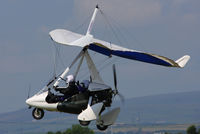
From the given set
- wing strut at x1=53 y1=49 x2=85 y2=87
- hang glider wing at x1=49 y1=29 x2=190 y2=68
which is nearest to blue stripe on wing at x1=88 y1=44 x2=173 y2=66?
hang glider wing at x1=49 y1=29 x2=190 y2=68

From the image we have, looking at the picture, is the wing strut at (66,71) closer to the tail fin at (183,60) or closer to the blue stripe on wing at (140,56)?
the blue stripe on wing at (140,56)

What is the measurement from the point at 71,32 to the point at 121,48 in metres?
4.00

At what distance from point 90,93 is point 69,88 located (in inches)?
48.4

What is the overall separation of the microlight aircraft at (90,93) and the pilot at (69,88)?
218 millimetres

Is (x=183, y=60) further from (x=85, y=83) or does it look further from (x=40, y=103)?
(x=40, y=103)

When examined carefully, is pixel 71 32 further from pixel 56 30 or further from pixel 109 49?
pixel 109 49

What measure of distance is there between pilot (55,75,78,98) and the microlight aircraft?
0.22 m

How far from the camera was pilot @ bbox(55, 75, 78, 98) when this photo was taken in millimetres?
38438

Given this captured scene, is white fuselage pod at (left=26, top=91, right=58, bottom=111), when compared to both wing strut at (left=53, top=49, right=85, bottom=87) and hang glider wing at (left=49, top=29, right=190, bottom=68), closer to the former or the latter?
wing strut at (left=53, top=49, right=85, bottom=87)

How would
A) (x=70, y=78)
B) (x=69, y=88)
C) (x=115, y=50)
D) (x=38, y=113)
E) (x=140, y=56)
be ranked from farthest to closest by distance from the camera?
(x=38, y=113)
(x=69, y=88)
(x=70, y=78)
(x=115, y=50)
(x=140, y=56)

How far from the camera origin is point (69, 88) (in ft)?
127

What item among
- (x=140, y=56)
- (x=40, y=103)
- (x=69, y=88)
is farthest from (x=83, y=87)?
(x=140, y=56)

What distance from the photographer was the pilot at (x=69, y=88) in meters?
38.4

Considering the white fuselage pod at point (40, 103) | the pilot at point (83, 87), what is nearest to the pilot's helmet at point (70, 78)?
the pilot at point (83, 87)
